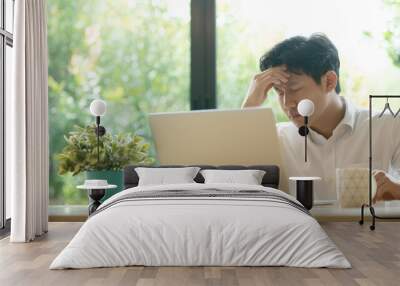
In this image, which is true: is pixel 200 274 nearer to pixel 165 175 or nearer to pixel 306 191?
pixel 165 175

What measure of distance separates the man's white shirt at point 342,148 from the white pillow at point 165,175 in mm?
1318

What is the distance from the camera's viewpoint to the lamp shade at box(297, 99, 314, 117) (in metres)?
7.20

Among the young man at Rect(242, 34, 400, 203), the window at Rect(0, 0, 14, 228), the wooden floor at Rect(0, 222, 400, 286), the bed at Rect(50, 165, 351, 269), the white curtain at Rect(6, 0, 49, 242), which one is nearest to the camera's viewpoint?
the wooden floor at Rect(0, 222, 400, 286)

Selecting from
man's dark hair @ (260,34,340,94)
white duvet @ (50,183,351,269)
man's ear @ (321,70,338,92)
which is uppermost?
man's dark hair @ (260,34,340,94)

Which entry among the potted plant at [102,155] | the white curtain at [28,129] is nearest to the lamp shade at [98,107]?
the potted plant at [102,155]

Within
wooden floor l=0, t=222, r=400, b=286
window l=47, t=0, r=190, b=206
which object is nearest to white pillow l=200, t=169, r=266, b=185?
window l=47, t=0, r=190, b=206

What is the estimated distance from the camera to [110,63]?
7793 millimetres

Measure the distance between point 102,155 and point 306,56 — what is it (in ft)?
8.82

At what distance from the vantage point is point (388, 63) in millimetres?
7645

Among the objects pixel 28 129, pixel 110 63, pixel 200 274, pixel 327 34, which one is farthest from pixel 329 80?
pixel 200 274

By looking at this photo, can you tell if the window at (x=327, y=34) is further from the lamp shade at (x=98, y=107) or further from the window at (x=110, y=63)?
the lamp shade at (x=98, y=107)

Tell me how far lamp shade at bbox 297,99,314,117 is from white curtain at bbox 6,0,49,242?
2.81 metres

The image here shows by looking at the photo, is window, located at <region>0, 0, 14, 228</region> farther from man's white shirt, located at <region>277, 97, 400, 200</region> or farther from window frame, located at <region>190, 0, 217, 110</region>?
man's white shirt, located at <region>277, 97, 400, 200</region>

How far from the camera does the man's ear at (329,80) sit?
7.63m
